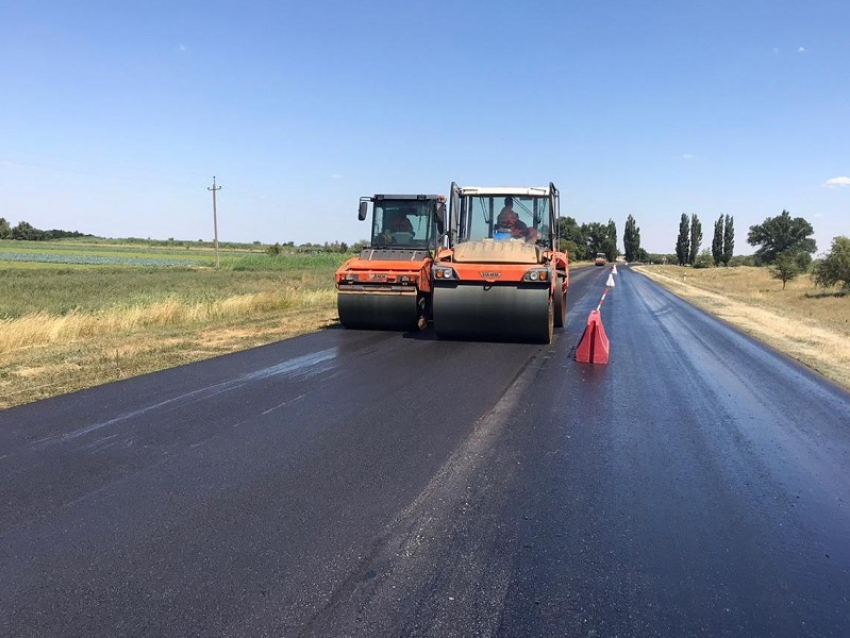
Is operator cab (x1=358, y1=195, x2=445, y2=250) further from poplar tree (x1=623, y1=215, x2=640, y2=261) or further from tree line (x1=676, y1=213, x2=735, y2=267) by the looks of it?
poplar tree (x1=623, y1=215, x2=640, y2=261)

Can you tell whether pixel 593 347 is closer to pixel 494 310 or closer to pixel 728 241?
pixel 494 310

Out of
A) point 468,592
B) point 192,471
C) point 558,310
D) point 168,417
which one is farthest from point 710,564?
point 558,310

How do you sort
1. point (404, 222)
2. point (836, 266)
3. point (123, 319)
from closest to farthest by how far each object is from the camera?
point (404, 222), point (123, 319), point (836, 266)

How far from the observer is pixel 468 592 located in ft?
10.6

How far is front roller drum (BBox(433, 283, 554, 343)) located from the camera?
36.8 ft

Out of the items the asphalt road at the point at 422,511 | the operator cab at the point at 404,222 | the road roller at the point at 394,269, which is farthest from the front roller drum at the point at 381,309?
the asphalt road at the point at 422,511

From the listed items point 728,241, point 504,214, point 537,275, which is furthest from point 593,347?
point 728,241

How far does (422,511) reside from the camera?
4.20 metres

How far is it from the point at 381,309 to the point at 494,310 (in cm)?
262

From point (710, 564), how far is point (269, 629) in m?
2.47

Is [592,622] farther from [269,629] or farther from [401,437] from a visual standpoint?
[401,437]

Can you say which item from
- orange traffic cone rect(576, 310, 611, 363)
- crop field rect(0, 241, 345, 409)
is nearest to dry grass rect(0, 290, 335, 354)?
crop field rect(0, 241, 345, 409)

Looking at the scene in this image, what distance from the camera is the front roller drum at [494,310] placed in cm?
1122

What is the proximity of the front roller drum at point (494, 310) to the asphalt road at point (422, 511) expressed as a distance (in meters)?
3.28
